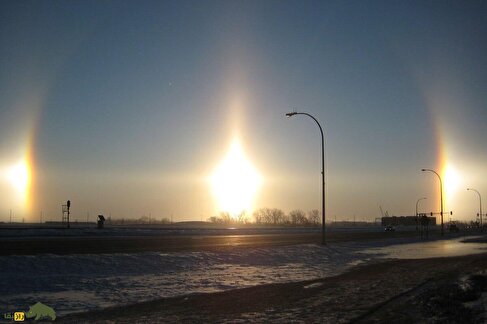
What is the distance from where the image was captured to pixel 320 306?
13.8 m

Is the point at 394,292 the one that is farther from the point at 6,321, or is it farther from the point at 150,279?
the point at 6,321

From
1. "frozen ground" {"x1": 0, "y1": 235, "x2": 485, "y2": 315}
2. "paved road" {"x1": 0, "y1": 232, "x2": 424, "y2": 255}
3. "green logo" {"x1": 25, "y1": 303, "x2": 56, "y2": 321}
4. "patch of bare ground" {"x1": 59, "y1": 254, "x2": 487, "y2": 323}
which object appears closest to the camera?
"patch of bare ground" {"x1": 59, "y1": 254, "x2": 487, "y2": 323}

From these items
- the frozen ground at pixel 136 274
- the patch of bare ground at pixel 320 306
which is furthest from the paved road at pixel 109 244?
the patch of bare ground at pixel 320 306

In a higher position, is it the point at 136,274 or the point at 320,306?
the point at 320,306

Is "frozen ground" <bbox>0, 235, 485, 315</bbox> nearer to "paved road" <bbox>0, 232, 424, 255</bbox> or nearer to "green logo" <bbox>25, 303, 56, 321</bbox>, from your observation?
"green logo" <bbox>25, 303, 56, 321</bbox>

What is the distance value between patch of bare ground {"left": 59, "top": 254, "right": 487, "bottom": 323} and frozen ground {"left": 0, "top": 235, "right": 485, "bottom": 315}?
1544mm

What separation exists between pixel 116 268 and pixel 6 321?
37.9ft

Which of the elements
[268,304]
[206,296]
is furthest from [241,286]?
[268,304]

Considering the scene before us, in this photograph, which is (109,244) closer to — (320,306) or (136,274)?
(136,274)

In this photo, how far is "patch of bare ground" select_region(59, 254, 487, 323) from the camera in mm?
11945

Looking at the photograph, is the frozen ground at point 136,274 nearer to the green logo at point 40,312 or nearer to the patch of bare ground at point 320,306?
the green logo at point 40,312

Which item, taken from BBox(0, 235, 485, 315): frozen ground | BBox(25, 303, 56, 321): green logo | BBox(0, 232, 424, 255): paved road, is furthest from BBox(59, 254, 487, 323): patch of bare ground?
BBox(0, 232, 424, 255): paved road

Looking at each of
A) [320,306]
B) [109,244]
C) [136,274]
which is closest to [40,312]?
[320,306]

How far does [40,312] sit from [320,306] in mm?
7322
